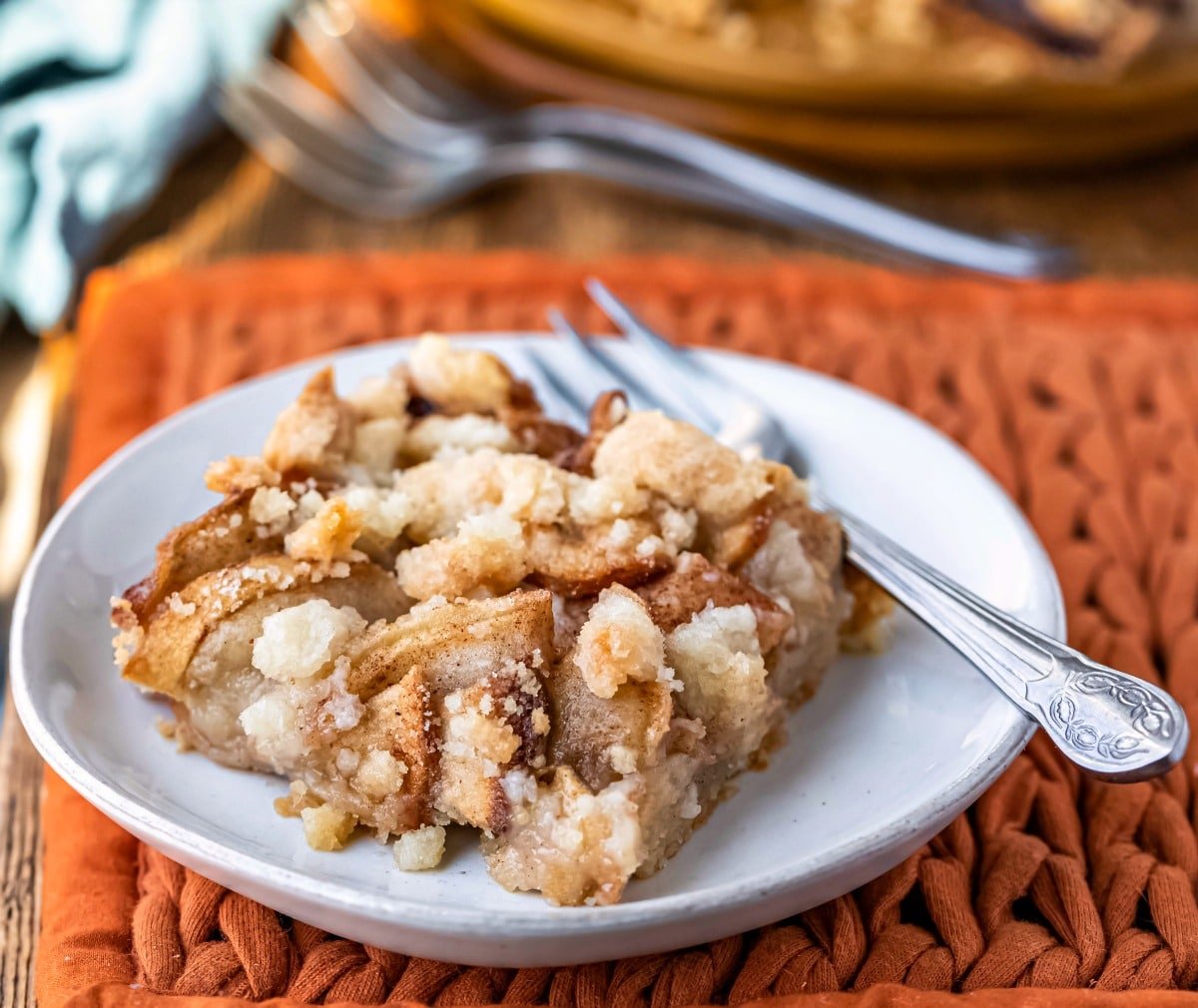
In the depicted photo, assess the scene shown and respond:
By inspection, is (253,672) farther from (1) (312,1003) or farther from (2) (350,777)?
(1) (312,1003)

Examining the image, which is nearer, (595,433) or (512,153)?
(595,433)

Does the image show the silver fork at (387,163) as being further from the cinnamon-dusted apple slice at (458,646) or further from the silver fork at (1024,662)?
the cinnamon-dusted apple slice at (458,646)

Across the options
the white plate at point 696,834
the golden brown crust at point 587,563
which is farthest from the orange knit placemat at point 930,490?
the golden brown crust at point 587,563

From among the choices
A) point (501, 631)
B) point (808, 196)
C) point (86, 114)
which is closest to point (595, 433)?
point (501, 631)

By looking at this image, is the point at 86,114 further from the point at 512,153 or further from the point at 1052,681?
the point at 1052,681

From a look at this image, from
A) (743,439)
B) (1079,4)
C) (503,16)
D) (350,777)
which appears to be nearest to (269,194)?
(503,16)

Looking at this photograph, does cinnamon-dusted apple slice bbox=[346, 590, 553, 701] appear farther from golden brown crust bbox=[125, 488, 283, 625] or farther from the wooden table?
the wooden table
